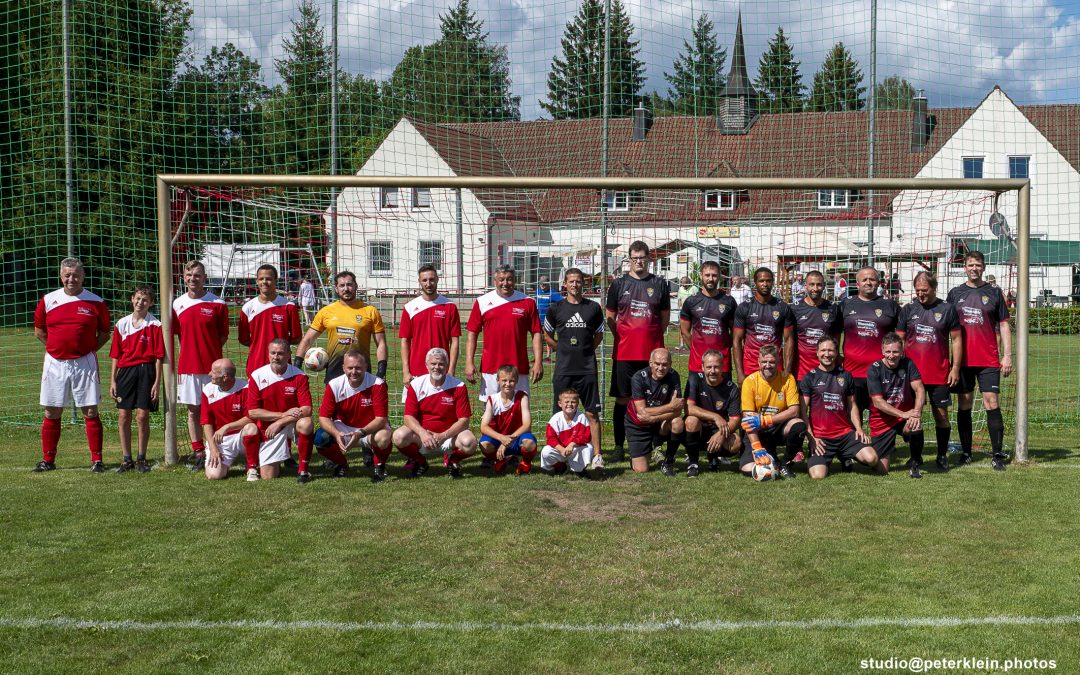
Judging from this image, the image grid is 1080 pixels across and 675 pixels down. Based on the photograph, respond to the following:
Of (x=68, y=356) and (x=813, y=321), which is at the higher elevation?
(x=813, y=321)

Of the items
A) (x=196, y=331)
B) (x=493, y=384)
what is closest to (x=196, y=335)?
(x=196, y=331)

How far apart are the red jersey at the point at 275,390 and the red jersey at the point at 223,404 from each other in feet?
0.50

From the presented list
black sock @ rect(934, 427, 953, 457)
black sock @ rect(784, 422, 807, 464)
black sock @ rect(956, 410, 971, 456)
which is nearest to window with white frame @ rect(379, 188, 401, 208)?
black sock @ rect(784, 422, 807, 464)

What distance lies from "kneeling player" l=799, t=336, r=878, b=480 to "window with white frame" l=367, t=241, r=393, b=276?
523 cm

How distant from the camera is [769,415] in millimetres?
7570

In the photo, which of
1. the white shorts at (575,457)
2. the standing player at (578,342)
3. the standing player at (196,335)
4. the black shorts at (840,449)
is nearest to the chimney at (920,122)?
the black shorts at (840,449)

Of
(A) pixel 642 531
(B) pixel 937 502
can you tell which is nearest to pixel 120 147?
(A) pixel 642 531

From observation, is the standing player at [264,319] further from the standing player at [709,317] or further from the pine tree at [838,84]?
the pine tree at [838,84]

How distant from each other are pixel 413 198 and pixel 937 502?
615 cm

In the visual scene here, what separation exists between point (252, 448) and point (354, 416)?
0.83m

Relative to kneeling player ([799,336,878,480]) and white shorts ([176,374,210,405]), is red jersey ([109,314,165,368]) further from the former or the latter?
kneeling player ([799,336,878,480])

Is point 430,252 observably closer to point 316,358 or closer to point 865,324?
point 316,358

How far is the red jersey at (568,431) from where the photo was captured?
749 centimetres

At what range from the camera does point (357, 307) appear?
317 inches
